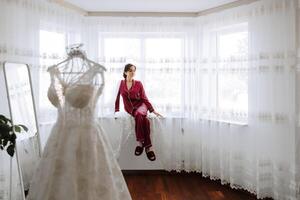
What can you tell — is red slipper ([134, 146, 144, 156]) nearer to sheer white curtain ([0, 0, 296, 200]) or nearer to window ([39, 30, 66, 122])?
sheer white curtain ([0, 0, 296, 200])

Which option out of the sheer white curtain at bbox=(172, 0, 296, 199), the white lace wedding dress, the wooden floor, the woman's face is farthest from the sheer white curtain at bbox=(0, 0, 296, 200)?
the white lace wedding dress

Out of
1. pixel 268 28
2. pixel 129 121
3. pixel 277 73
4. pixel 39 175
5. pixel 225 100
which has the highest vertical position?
pixel 268 28

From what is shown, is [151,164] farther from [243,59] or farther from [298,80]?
[298,80]

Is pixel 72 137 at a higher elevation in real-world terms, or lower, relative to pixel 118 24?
lower

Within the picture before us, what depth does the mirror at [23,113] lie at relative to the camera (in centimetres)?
288

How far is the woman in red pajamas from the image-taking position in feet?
13.7

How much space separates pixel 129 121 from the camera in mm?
4328

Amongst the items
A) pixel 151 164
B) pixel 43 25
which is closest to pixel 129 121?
pixel 151 164

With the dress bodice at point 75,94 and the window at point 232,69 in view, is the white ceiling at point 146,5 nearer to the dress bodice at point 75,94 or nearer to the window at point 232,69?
the window at point 232,69

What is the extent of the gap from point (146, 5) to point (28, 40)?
159 cm

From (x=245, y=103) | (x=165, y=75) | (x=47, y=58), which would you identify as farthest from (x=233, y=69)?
(x=47, y=58)

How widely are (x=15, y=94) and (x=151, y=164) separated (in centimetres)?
226

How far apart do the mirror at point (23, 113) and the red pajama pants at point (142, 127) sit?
139 centimetres

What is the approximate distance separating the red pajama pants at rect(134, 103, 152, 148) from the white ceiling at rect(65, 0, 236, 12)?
1415 millimetres
